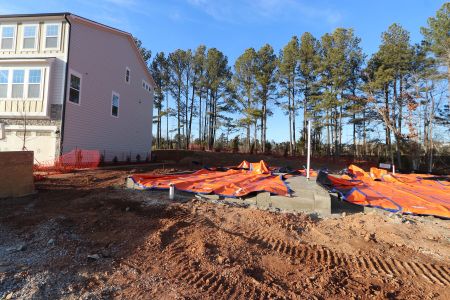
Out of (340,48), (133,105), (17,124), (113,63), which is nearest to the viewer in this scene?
(17,124)

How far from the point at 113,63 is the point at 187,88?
813 inches

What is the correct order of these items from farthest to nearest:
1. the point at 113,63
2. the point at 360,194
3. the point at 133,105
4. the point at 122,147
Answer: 1. the point at 133,105
2. the point at 122,147
3. the point at 113,63
4. the point at 360,194

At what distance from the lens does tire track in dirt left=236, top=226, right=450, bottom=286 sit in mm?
4020

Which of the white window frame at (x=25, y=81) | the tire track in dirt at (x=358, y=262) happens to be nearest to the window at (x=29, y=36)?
the white window frame at (x=25, y=81)

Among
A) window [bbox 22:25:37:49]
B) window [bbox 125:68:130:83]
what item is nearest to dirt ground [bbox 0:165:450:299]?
window [bbox 22:25:37:49]

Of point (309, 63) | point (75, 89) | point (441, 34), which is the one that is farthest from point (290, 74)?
point (75, 89)

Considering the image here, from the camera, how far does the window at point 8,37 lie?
15.8 meters

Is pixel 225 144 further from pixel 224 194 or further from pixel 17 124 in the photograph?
pixel 224 194

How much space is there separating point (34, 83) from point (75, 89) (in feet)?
6.05

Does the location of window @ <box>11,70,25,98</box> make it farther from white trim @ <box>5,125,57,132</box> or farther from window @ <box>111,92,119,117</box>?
window @ <box>111,92,119,117</box>

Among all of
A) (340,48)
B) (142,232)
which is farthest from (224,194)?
(340,48)

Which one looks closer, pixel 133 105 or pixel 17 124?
pixel 17 124

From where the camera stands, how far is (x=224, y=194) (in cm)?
780

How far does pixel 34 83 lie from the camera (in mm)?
14672
